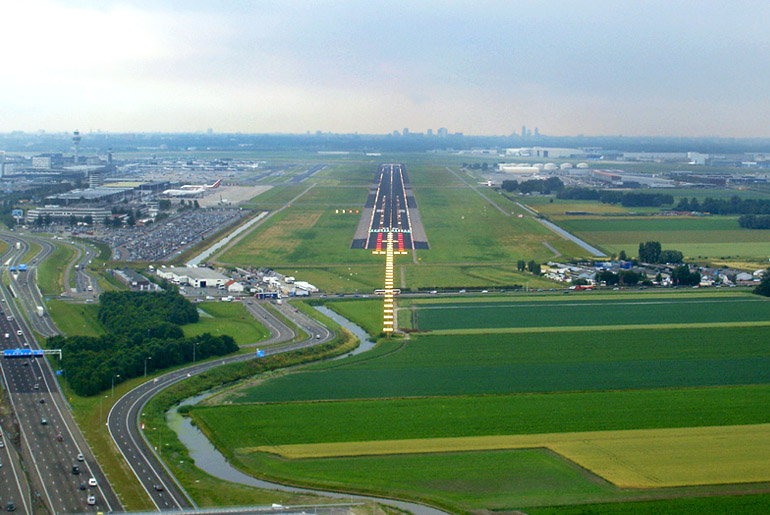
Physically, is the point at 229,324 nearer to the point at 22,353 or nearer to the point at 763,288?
the point at 22,353

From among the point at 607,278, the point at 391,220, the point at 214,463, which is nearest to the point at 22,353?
the point at 214,463

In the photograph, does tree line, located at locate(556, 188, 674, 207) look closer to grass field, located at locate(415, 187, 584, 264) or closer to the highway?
grass field, located at locate(415, 187, 584, 264)

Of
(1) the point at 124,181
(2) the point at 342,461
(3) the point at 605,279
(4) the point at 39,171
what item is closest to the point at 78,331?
(2) the point at 342,461

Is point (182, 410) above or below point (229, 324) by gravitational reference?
below

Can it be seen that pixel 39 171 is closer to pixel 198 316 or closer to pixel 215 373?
pixel 198 316

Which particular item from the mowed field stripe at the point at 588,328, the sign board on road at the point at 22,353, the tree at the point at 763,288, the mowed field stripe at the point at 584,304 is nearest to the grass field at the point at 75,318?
the sign board on road at the point at 22,353

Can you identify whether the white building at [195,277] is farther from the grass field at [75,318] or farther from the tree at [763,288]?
the tree at [763,288]

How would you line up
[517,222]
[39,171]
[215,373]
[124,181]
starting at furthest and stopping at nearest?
[39,171], [124,181], [517,222], [215,373]
